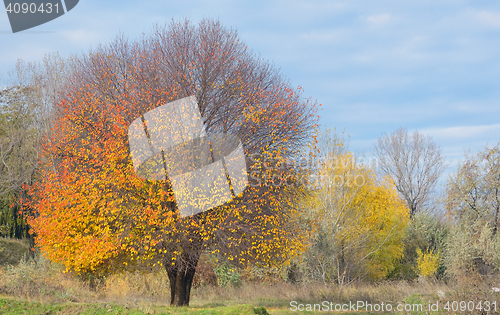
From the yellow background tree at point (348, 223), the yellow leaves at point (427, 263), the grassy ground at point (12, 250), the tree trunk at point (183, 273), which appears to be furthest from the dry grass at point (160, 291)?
the grassy ground at point (12, 250)

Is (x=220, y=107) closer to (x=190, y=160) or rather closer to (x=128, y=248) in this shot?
(x=190, y=160)

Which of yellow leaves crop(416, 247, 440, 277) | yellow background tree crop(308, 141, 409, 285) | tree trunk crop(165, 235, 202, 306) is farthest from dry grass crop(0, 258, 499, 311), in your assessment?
yellow leaves crop(416, 247, 440, 277)

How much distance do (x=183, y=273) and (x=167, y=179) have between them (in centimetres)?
471

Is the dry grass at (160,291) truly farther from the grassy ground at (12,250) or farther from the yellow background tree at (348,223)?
the grassy ground at (12,250)

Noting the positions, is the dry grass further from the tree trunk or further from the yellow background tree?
the yellow background tree

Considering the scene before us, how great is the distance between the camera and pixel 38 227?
1633 centimetres

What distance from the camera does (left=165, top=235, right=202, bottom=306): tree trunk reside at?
15727 mm

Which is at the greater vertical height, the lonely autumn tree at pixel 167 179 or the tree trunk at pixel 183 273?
the lonely autumn tree at pixel 167 179

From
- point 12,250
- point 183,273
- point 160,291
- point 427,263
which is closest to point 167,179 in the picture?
point 183,273

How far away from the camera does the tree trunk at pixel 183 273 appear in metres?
15.7

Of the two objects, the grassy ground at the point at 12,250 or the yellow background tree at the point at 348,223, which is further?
the grassy ground at the point at 12,250

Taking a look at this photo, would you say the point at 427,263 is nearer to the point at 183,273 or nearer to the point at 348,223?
the point at 348,223

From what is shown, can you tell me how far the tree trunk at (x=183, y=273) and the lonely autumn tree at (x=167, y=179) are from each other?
0.16 feet

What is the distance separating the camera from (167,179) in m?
14.6
